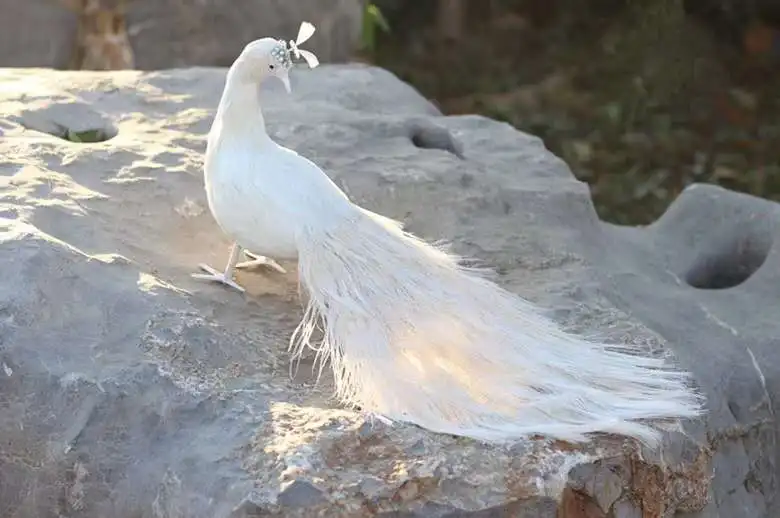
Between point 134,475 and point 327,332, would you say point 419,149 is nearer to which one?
point 327,332

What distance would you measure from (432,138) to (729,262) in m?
0.72

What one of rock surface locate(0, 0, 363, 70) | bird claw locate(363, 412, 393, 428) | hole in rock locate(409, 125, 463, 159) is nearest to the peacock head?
bird claw locate(363, 412, 393, 428)

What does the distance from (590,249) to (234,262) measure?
0.71 meters

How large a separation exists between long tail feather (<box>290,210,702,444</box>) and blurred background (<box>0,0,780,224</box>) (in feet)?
6.74

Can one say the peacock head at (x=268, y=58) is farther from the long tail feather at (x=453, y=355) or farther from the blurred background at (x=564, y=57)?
the blurred background at (x=564, y=57)

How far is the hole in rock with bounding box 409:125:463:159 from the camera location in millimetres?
2320

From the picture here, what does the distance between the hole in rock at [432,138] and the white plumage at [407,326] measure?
0.72 m

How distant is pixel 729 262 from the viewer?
2262 mm

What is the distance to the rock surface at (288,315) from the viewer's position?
1.24 metres

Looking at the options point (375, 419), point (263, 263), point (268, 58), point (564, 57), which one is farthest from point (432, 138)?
point (564, 57)

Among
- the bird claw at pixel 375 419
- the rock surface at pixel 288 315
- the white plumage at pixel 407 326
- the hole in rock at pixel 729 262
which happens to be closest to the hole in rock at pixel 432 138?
the rock surface at pixel 288 315

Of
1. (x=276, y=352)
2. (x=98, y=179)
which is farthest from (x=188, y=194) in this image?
(x=276, y=352)

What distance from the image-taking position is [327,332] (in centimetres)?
144

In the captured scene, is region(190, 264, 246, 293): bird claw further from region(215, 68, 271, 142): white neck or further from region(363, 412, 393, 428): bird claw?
region(363, 412, 393, 428): bird claw
